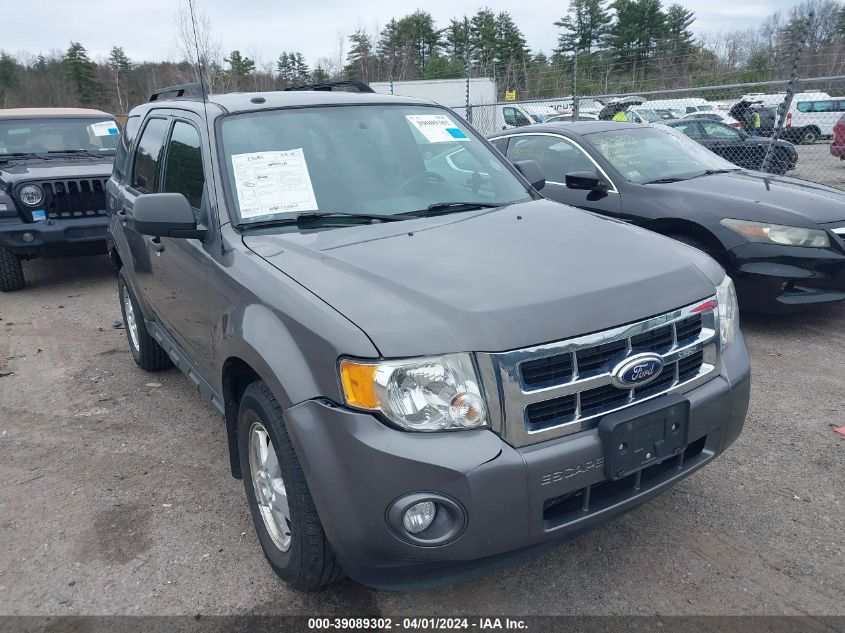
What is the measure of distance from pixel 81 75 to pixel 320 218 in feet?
231

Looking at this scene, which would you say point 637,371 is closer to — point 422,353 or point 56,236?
point 422,353

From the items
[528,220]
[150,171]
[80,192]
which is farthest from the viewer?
[80,192]

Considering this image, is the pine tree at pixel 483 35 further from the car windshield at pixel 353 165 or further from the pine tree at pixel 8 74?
the car windshield at pixel 353 165

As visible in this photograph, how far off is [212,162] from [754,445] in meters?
3.08

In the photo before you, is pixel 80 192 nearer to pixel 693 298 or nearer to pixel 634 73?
pixel 693 298

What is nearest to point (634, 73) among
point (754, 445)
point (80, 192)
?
point (80, 192)

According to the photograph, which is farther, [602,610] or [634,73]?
[634,73]

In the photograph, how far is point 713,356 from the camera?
2484 millimetres

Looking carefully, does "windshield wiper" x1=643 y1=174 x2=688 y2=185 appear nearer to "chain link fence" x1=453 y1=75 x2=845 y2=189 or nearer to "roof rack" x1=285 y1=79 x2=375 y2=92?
"chain link fence" x1=453 y1=75 x2=845 y2=189

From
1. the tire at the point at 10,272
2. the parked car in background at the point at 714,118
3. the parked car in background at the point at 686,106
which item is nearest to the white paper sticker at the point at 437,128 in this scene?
the tire at the point at 10,272

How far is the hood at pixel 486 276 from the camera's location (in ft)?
6.68

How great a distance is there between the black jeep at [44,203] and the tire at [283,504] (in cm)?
564

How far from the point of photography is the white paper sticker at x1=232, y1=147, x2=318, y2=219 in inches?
116

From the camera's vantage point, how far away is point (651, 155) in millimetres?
6125
